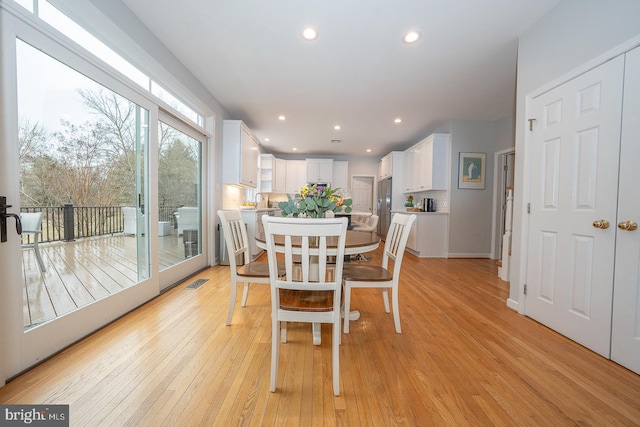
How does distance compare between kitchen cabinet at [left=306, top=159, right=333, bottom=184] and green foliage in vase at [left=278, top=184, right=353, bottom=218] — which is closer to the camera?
green foliage in vase at [left=278, top=184, right=353, bottom=218]

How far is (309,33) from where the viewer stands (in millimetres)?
2346

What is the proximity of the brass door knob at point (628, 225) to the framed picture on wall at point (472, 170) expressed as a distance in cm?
340

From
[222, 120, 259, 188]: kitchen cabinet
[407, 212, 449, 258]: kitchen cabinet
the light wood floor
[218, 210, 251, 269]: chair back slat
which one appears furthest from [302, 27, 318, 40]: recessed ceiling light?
[407, 212, 449, 258]: kitchen cabinet

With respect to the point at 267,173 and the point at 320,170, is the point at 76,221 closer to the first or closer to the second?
the point at 267,173

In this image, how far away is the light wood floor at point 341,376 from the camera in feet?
3.95

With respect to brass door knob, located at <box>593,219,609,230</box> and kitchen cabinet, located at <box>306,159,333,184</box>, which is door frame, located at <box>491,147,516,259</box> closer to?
brass door knob, located at <box>593,219,609,230</box>

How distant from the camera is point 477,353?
1742mm

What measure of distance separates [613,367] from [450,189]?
3648mm

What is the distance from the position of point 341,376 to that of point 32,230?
2105 millimetres

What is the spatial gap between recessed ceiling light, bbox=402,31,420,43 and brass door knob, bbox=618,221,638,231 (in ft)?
7.10

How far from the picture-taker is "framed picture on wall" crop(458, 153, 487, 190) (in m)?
4.82

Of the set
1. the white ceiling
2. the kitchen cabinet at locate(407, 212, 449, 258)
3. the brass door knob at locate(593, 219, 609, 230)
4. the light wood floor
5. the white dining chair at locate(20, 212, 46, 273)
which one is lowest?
the light wood floor

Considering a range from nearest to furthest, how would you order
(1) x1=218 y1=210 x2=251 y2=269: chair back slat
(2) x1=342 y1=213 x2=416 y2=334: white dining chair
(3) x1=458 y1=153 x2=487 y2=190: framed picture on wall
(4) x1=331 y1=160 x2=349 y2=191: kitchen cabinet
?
1. (2) x1=342 y1=213 x2=416 y2=334: white dining chair
2. (1) x1=218 y1=210 x2=251 y2=269: chair back slat
3. (3) x1=458 y1=153 x2=487 y2=190: framed picture on wall
4. (4) x1=331 y1=160 x2=349 y2=191: kitchen cabinet

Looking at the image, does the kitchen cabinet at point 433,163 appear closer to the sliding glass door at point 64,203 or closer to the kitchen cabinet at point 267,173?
the kitchen cabinet at point 267,173
